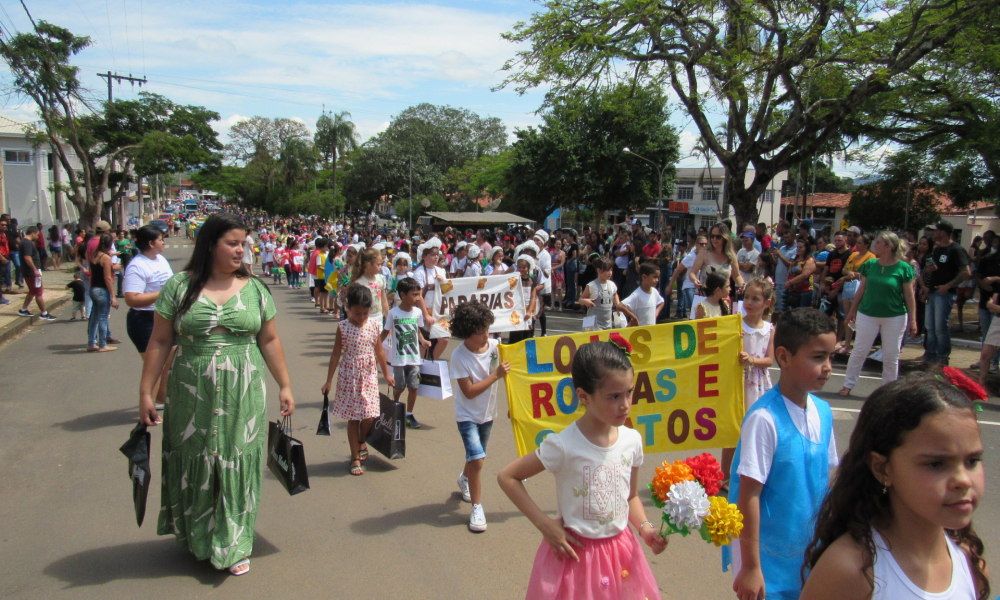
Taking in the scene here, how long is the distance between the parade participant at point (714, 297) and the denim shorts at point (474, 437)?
2103mm

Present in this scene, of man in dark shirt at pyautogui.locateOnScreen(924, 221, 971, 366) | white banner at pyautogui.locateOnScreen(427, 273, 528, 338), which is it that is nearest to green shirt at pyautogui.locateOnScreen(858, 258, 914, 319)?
man in dark shirt at pyautogui.locateOnScreen(924, 221, 971, 366)

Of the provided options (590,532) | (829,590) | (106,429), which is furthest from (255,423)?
(106,429)

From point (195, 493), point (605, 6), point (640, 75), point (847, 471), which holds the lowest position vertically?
point (195, 493)

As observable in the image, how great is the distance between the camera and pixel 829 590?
1705mm

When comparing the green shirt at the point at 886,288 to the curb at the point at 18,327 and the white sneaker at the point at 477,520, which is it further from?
the curb at the point at 18,327

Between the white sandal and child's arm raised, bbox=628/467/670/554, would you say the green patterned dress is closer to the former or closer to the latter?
the white sandal

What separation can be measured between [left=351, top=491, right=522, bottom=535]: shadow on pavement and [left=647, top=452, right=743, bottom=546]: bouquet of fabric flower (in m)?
2.64

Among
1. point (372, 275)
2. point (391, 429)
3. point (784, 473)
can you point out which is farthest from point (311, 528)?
point (372, 275)

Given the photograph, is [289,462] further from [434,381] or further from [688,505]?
[688,505]

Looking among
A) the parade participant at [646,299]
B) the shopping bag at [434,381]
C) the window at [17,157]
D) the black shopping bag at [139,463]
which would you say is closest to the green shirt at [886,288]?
Result: the parade participant at [646,299]

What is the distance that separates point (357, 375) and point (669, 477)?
152 inches

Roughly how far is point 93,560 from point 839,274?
10.4 metres

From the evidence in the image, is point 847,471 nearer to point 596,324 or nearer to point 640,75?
point 596,324

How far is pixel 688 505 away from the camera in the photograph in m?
2.21
